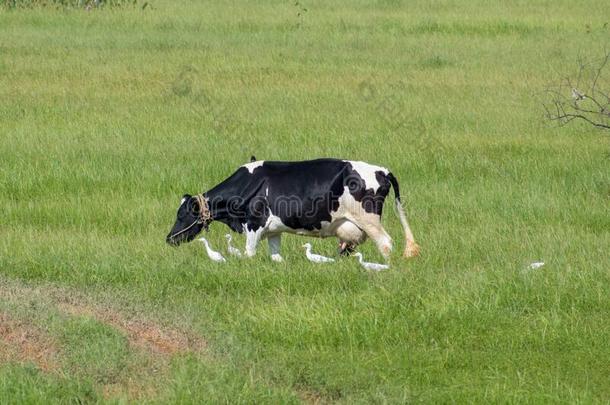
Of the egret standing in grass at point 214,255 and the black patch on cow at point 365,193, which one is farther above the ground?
the black patch on cow at point 365,193

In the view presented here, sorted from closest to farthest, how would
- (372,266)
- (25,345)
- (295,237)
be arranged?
(25,345) < (372,266) < (295,237)

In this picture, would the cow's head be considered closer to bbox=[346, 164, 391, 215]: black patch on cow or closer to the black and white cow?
the black and white cow

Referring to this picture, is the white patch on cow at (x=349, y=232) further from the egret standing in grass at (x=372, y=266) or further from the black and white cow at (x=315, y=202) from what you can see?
the egret standing in grass at (x=372, y=266)

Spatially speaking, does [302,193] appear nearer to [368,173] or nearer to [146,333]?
[368,173]

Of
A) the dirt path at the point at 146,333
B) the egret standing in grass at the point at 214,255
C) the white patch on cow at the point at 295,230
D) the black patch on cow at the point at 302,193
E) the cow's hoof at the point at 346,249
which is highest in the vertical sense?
the black patch on cow at the point at 302,193

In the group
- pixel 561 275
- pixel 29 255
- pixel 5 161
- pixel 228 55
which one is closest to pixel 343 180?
pixel 561 275

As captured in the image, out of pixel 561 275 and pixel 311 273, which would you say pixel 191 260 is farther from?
pixel 561 275

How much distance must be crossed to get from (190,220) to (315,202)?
1241mm

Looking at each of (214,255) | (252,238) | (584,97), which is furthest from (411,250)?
(584,97)

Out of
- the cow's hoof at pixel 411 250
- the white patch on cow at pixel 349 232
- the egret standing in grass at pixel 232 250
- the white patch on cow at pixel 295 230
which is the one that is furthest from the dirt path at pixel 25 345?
the cow's hoof at pixel 411 250

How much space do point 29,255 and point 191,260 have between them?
139 cm

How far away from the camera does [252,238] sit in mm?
10578

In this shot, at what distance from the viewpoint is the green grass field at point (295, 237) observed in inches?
308

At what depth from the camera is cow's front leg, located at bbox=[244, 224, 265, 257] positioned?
34.6 ft
